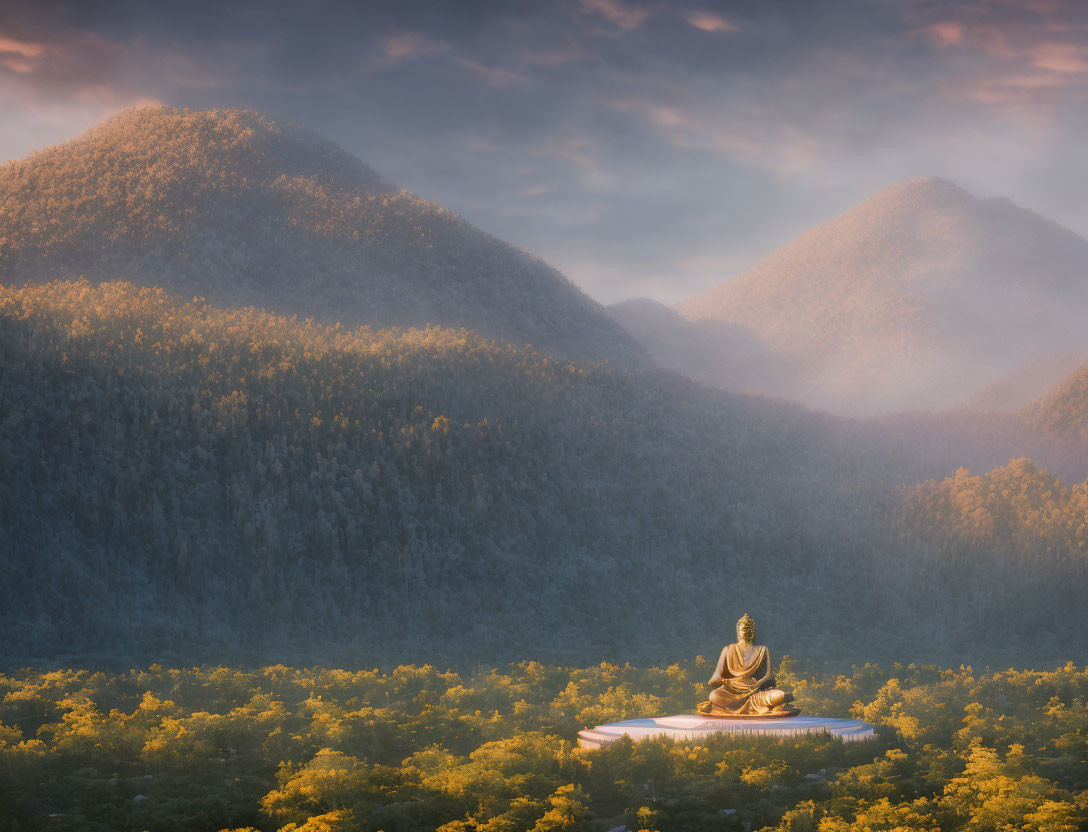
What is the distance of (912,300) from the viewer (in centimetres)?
12625

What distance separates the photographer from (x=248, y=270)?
6900 centimetres

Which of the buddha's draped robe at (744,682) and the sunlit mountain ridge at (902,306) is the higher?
the sunlit mountain ridge at (902,306)

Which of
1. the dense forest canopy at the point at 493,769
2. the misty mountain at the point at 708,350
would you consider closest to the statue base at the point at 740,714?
the dense forest canopy at the point at 493,769

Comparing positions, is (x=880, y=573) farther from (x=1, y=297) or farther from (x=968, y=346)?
(x=968, y=346)

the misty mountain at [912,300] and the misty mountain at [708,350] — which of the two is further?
the misty mountain at [912,300]

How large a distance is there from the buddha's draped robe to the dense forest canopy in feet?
3.95

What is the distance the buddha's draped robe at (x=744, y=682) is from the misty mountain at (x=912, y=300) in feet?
288

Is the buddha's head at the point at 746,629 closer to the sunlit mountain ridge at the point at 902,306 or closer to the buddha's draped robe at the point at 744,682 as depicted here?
the buddha's draped robe at the point at 744,682

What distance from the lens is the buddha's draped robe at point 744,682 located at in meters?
19.2

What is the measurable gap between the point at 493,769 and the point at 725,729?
4944mm

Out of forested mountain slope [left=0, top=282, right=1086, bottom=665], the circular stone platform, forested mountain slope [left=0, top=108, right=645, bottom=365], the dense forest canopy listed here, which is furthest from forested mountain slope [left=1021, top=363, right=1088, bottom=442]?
the circular stone platform

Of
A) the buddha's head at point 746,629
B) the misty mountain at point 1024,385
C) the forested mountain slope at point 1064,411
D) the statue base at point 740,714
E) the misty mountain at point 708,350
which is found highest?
the misty mountain at point 708,350

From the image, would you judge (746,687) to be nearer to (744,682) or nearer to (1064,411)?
(744,682)

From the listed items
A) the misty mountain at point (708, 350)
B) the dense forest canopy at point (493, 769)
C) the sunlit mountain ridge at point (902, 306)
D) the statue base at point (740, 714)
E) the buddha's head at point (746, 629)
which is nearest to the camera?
the dense forest canopy at point (493, 769)
